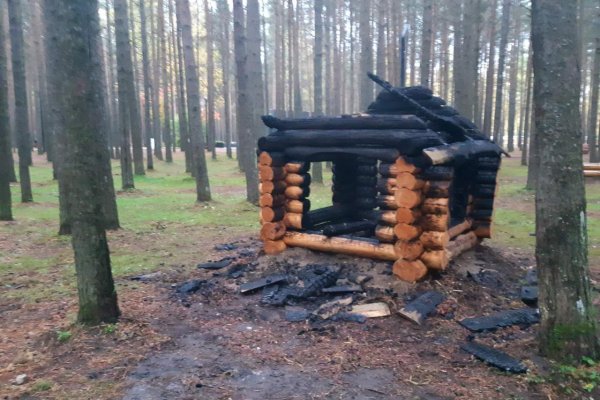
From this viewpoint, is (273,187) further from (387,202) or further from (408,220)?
(408,220)

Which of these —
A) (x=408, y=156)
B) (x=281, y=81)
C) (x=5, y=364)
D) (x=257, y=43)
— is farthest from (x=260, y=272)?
(x=281, y=81)

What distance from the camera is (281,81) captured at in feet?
108

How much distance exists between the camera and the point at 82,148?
5.12 m

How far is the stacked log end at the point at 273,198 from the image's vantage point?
8.00 m

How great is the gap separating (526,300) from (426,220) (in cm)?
163

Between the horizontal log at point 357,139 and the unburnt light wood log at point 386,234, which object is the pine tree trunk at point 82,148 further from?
the unburnt light wood log at point 386,234

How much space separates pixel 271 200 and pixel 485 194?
3.80 m

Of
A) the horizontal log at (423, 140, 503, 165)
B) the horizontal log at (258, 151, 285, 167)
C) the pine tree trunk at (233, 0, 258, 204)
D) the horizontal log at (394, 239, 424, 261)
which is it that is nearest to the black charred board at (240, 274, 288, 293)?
the horizontal log at (394, 239, 424, 261)

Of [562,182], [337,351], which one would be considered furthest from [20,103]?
[562,182]

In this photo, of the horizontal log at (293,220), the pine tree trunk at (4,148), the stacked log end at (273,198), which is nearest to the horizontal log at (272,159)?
the stacked log end at (273,198)

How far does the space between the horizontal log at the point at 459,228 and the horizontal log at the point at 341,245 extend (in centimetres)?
120

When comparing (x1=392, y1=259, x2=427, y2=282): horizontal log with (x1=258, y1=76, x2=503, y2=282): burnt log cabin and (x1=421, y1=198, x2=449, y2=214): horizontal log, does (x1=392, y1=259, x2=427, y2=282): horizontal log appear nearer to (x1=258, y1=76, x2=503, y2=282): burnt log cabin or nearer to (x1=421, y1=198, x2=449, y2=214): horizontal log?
(x1=258, y1=76, x2=503, y2=282): burnt log cabin

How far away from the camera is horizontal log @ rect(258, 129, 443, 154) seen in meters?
6.43

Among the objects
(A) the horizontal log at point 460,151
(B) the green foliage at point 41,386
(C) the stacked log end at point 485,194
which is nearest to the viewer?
(B) the green foliage at point 41,386
